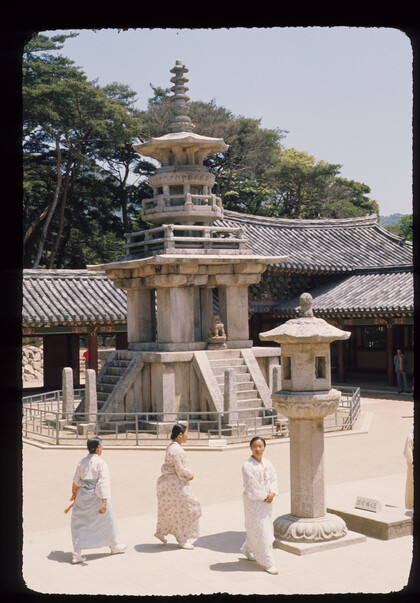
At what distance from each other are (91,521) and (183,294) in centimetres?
981

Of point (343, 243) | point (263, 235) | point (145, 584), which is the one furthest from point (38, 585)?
point (343, 243)

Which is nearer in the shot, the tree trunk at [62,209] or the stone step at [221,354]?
the stone step at [221,354]

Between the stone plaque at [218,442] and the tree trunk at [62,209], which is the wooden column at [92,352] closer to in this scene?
the stone plaque at [218,442]

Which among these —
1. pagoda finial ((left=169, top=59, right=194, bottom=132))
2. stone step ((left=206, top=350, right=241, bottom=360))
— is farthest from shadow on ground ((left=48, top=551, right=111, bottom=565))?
pagoda finial ((left=169, top=59, right=194, bottom=132))

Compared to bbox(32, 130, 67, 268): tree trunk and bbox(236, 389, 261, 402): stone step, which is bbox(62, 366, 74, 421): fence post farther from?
bbox(32, 130, 67, 268): tree trunk

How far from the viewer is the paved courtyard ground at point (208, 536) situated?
24.1 feet

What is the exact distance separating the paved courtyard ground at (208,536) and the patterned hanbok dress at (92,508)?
0.27 metres

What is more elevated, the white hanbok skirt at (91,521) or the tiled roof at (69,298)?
the tiled roof at (69,298)

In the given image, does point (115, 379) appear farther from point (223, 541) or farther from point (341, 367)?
point (341, 367)

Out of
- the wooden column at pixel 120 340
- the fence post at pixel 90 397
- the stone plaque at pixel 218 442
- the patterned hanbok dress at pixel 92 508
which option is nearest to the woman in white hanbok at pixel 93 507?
the patterned hanbok dress at pixel 92 508

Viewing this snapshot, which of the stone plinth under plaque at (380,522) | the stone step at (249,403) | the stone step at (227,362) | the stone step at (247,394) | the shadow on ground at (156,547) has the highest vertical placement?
the stone step at (227,362)


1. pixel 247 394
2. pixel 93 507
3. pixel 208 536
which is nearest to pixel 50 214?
pixel 247 394

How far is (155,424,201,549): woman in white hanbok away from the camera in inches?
347

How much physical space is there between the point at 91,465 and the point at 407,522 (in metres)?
4.07
